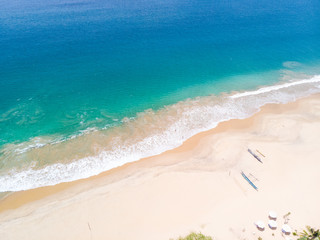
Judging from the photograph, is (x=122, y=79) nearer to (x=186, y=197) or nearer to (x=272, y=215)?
(x=186, y=197)

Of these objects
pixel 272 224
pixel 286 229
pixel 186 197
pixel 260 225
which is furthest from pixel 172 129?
pixel 286 229

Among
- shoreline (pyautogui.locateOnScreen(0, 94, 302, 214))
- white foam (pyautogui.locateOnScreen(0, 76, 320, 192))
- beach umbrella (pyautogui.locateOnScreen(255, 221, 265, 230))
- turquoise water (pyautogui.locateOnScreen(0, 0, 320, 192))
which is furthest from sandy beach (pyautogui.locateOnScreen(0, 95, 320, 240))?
turquoise water (pyautogui.locateOnScreen(0, 0, 320, 192))

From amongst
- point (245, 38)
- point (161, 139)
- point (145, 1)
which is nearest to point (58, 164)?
point (161, 139)

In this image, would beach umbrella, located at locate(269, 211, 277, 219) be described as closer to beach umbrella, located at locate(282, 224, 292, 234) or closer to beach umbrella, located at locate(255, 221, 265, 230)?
beach umbrella, located at locate(282, 224, 292, 234)

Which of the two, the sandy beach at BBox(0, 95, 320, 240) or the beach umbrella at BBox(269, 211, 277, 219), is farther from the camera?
the beach umbrella at BBox(269, 211, 277, 219)

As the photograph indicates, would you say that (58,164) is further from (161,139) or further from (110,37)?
(110,37)
